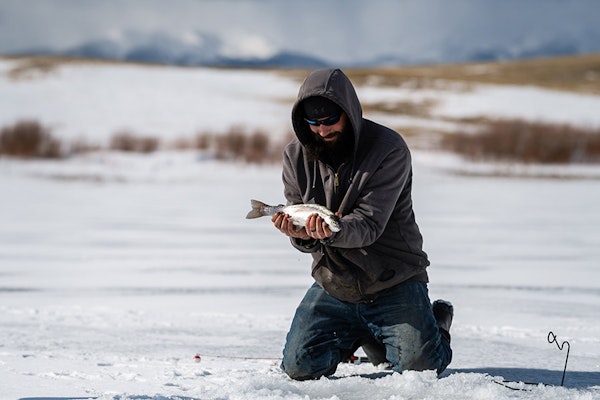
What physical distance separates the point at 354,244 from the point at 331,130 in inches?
19.4

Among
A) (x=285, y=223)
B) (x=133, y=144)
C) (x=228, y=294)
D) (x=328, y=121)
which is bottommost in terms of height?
(x=228, y=294)

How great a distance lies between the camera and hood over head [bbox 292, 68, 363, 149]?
3164 millimetres

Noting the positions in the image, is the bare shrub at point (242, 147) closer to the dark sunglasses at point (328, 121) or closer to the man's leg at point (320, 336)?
the man's leg at point (320, 336)

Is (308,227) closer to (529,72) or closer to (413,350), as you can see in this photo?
(413,350)

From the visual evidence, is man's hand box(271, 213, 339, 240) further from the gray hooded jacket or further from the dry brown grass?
the dry brown grass

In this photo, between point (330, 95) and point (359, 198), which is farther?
point (359, 198)

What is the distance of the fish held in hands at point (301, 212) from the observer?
3025 millimetres

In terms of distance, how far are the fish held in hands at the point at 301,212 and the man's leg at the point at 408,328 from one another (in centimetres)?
57

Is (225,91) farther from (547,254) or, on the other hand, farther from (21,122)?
(547,254)

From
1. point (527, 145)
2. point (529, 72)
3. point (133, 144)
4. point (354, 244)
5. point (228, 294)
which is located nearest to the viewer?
point (354, 244)

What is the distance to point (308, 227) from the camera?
3.03m

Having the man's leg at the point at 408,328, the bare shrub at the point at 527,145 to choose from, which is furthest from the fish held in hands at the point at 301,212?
the bare shrub at the point at 527,145


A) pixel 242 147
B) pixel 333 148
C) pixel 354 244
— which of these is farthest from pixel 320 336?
pixel 242 147

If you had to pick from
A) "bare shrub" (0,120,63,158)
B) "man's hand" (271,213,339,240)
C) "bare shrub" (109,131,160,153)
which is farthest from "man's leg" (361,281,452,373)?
"bare shrub" (0,120,63,158)
